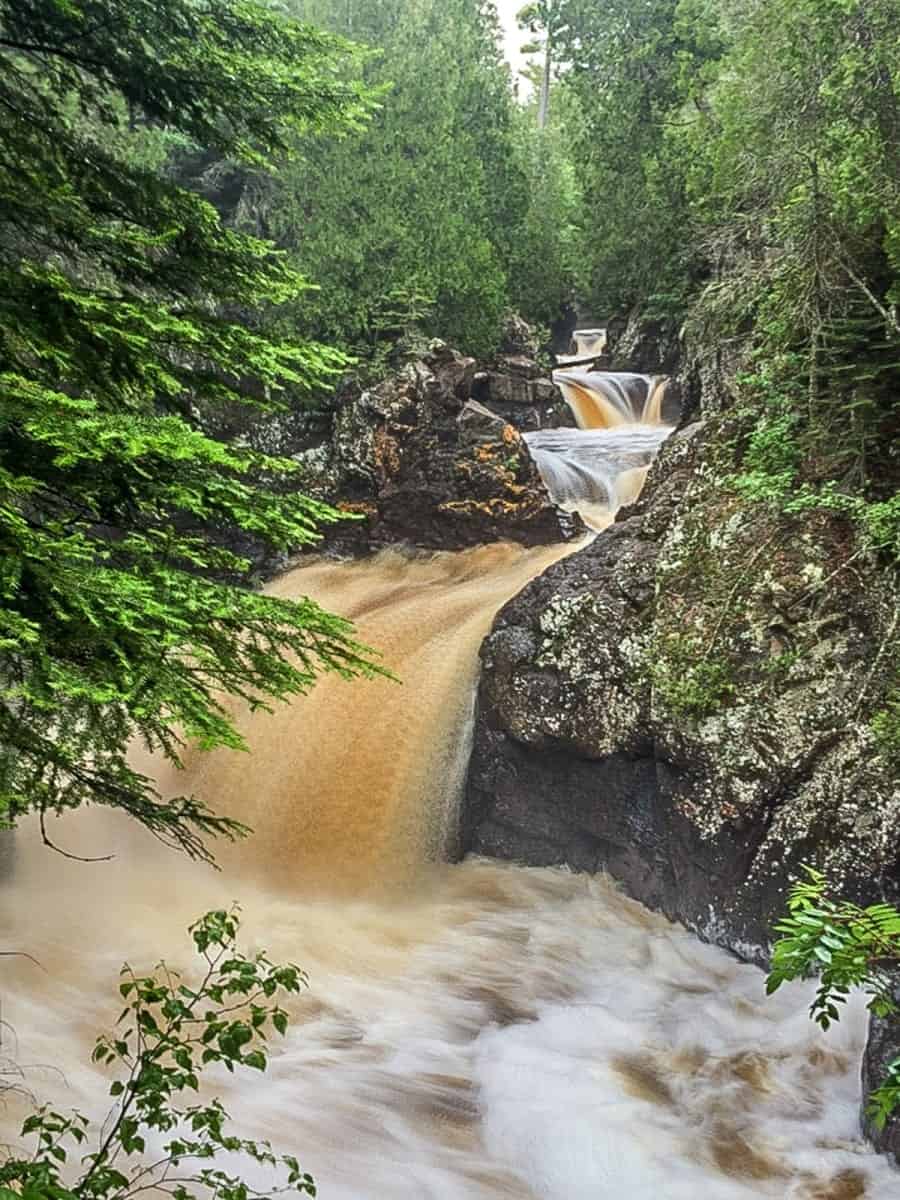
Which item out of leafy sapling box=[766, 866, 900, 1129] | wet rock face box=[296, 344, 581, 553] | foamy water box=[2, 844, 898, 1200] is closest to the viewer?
leafy sapling box=[766, 866, 900, 1129]

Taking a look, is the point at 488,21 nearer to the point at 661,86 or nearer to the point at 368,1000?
the point at 661,86

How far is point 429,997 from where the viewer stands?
5828 millimetres

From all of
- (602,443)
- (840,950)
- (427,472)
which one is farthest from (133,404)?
(602,443)

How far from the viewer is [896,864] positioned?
16.3ft

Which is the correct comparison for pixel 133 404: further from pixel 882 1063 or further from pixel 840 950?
pixel 882 1063

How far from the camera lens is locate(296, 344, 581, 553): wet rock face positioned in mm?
11734

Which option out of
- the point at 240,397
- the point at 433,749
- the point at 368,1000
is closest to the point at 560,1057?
the point at 368,1000

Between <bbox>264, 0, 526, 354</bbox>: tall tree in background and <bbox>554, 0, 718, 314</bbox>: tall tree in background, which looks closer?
<bbox>264, 0, 526, 354</bbox>: tall tree in background

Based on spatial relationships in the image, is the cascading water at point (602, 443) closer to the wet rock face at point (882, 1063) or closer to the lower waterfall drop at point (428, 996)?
the lower waterfall drop at point (428, 996)

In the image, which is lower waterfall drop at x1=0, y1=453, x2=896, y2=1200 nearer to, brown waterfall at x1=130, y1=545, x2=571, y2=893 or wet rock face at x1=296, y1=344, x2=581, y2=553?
brown waterfall at x1=130, y1=545, x2=571, y2=893

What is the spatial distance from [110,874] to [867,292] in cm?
720

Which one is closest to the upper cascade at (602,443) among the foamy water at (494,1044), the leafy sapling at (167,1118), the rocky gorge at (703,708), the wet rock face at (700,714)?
the rocky gorge at (703,708)

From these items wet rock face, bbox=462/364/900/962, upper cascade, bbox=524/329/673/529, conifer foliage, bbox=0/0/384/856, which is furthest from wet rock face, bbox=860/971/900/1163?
upper cascade, bbox=524/329/673/529

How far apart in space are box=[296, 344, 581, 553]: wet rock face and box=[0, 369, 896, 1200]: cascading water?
301cm
